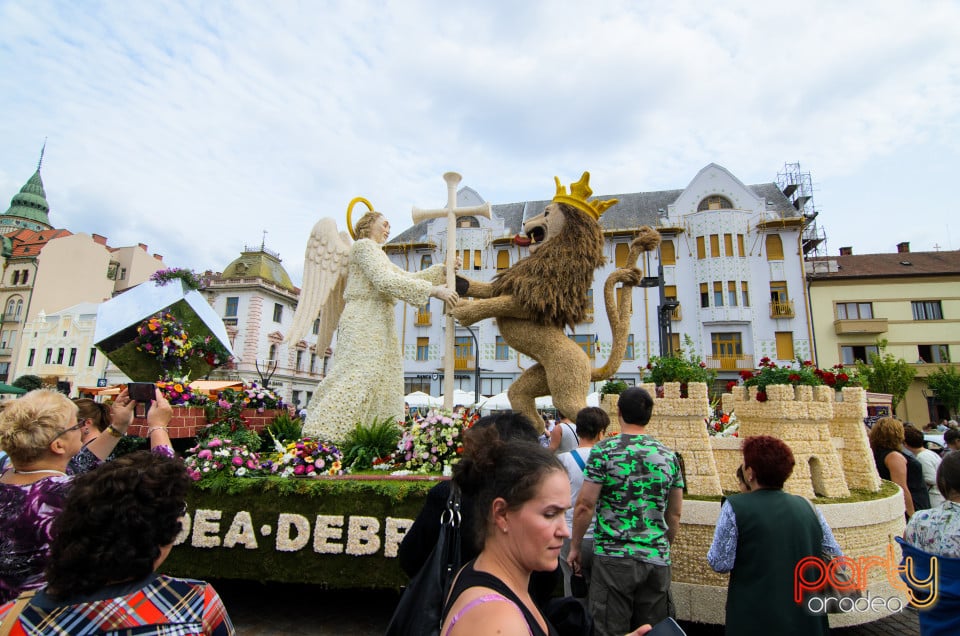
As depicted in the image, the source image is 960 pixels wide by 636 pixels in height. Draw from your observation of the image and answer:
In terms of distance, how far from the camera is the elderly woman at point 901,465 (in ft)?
16.2

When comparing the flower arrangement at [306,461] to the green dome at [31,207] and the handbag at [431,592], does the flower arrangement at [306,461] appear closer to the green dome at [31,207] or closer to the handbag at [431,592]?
the handbag at [431,592]

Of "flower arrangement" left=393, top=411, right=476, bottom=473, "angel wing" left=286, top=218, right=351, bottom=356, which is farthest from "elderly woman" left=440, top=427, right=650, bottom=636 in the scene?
"angel wing" left=286, top=218, right=351, bottom=356

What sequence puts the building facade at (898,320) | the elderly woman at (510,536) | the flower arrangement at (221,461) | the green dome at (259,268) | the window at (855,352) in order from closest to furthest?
the elderly woman at (510,536), the flower arrangement at (221,461), the building facade at (898,320), the window at (855,352), the green dome at (259,268)

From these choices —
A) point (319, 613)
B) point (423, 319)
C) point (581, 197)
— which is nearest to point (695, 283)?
point (423, 319)

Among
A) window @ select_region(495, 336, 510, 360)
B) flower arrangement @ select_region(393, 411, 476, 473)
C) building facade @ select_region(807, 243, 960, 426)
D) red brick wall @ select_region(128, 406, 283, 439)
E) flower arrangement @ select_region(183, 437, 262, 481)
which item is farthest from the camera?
window @ select_region(495, 336, 510, 360)

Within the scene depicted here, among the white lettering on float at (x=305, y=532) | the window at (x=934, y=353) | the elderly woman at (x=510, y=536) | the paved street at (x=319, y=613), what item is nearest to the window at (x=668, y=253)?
the window at (x=934, y=353)

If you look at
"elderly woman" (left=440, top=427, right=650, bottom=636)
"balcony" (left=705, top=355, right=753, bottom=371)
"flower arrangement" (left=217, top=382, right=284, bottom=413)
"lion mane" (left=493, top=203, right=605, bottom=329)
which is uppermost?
"balcony" (left=705, top=355, right=753, bottom=371)

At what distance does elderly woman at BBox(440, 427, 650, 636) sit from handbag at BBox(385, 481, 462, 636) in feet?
0.66

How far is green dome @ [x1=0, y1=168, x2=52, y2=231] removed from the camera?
49.7m

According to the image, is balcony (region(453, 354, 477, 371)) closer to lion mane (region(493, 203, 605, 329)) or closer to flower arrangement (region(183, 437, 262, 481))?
lion mane (region(493, 203, 605, 329))

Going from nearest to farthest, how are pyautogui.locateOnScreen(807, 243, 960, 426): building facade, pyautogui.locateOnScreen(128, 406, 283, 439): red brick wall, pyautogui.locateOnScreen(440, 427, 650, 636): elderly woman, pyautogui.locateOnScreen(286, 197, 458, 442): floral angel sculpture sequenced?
pyautogui.locateOnScreen(440, 427, 650, 636): elderly woman
pyautogui.locateOnScreen(128, 406, 283, 439): red brick wall
pyautogui.locateOnScreen(286, 197, 458, 442): floral angel sculpture
pyautogui.locateOnScreen(807, 243, 960, 426): building facade

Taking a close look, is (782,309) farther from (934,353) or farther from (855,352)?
(934,353)

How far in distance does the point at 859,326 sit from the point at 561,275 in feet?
90.2

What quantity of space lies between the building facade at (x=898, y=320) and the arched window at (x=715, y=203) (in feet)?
19.9
